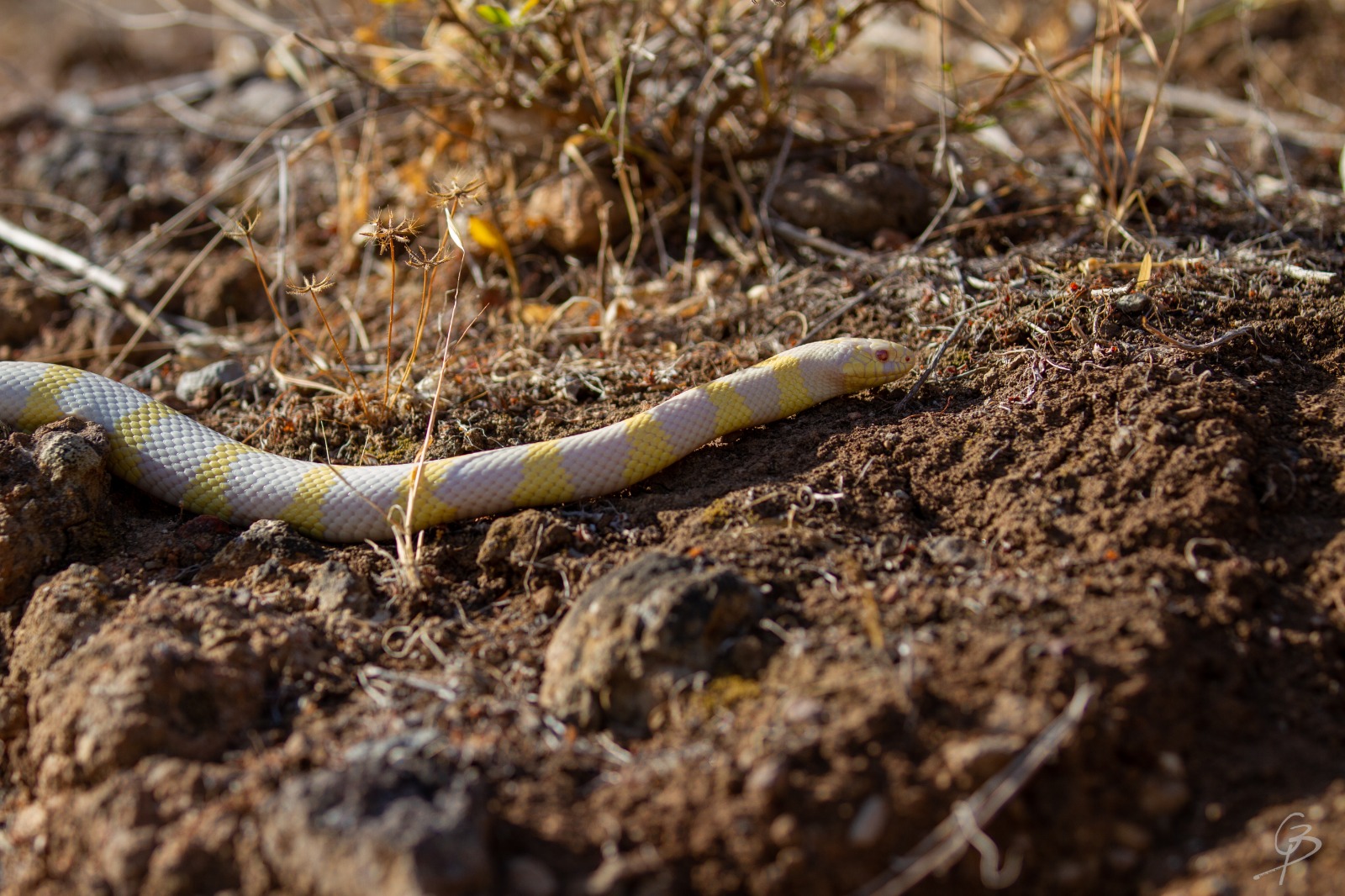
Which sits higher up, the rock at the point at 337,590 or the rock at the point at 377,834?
the rock at the point at 377,834

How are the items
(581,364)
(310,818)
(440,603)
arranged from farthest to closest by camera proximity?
(581,364) < (440,603) < (310,818)

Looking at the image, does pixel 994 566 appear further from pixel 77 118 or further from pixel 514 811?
pixel 77 118

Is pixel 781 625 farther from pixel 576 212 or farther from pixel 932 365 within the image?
pixel 576 212

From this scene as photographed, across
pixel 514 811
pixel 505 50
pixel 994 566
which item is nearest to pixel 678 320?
pixel 505 50

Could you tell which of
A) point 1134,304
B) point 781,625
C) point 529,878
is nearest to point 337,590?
point 529,878

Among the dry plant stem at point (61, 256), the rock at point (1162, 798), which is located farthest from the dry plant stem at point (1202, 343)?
the dry plant stem at point (61, 256)

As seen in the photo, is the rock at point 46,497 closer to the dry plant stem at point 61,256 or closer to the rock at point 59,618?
the rock at point 59,618
